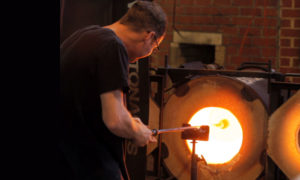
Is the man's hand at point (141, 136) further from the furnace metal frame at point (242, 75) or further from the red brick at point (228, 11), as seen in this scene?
the red brick at point (228, 11)

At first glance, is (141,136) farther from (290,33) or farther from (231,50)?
(290,33)

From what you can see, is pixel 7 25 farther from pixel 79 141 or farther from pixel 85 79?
pixel 79 141

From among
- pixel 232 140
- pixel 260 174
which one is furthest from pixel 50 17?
pixel 232 140

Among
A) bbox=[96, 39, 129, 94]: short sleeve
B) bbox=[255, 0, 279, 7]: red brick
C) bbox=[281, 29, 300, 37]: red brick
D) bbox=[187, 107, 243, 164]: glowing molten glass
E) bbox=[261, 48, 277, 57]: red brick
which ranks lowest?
bbox=[187, 107, 243, 164]: glowing molten glass

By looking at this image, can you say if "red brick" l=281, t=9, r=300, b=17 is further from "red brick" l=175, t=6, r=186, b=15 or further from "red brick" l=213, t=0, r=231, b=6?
"red brick" l=175, t=6, r=186, b=15

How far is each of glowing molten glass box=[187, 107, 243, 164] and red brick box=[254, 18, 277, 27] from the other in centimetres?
152

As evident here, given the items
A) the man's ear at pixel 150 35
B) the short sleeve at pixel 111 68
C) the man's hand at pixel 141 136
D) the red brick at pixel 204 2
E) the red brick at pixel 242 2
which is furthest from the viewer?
the red brick at pixel 204 2

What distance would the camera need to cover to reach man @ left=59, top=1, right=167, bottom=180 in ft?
5.33

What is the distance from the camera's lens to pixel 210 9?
14.2 feet

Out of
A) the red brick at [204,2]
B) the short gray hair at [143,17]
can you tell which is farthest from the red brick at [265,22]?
the short gray hair at [143,17]

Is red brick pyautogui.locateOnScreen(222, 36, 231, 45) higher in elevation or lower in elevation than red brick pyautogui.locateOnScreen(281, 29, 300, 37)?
lower

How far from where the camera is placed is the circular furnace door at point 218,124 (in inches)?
102

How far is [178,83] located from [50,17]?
1556 mm

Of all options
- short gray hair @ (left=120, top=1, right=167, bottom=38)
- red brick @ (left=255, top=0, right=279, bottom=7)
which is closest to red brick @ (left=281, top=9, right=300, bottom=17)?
red brick @ (left=255, top=0, right=279, bottom=7)
